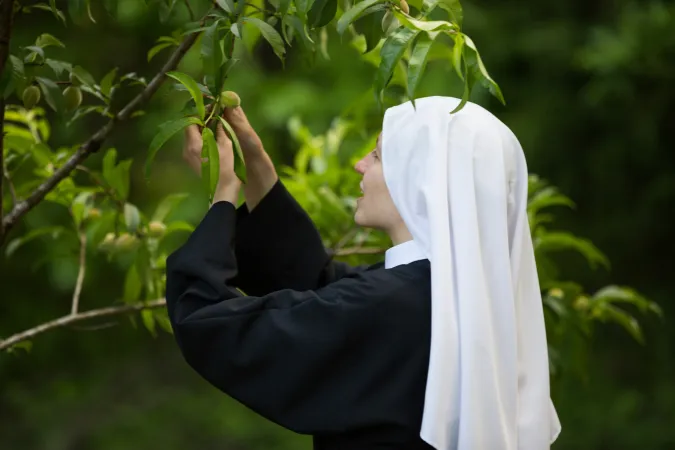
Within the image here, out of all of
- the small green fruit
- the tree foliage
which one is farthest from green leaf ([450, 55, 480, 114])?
the small green fruit

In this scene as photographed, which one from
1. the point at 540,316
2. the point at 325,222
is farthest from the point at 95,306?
the point at 540,316

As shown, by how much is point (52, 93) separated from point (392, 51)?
0.67 metres

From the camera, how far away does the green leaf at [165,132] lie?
1.37 meters

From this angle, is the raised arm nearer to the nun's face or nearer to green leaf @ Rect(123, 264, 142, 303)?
the nun's face

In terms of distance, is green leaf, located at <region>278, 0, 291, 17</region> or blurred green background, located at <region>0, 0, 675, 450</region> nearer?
green leaf, located at <region>278, 0, 291, 17</region>

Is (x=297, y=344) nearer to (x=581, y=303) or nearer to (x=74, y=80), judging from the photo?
(x=74, y=80)

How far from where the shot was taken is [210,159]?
1395mm

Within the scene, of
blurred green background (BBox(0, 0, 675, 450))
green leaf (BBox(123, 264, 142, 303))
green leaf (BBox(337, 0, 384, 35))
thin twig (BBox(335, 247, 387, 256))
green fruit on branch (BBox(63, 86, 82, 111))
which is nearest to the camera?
green leaf (BBox(337, 0, 384, 35))

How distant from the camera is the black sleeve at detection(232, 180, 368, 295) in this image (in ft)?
6.00

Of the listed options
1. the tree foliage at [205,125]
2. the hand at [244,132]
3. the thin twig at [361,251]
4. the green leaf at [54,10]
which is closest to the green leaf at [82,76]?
the tree foliage at [205,125]

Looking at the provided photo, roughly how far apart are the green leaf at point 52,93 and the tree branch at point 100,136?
9 centimetres

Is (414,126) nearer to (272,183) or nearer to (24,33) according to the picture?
(272,183)

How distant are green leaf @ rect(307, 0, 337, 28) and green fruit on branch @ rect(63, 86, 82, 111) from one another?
0.52m

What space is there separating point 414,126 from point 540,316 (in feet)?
1.22
